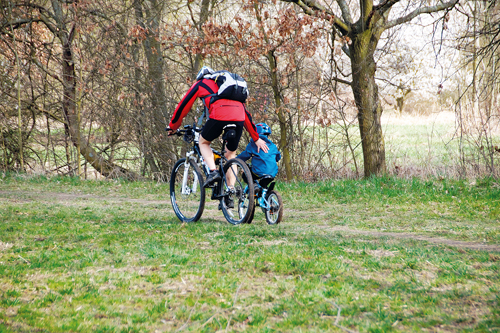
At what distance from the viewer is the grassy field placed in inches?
113

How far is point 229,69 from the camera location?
12.5m

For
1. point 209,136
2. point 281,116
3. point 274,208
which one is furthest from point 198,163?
point 281,116

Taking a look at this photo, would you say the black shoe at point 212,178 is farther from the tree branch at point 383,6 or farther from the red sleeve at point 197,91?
the tree branch at point 383,6

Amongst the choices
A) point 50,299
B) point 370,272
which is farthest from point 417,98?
point 50,299

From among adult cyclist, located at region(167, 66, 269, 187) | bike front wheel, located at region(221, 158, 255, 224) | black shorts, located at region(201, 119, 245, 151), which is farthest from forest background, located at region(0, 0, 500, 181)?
bike front wheel, located at region(221, 158, 255, 224)

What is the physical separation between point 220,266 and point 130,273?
0.74m

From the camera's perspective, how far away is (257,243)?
16.6ft

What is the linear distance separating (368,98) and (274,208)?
6.80 meters

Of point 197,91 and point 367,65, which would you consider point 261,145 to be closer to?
point 197,91

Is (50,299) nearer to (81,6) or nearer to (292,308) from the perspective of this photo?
(292,308)

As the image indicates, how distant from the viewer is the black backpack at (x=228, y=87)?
5992 mm

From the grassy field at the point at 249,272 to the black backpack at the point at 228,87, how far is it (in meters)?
1.67

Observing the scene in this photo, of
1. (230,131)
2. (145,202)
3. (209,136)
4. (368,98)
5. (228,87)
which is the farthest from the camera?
(368,98)

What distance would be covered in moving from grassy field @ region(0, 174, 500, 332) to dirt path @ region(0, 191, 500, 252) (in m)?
0.05
